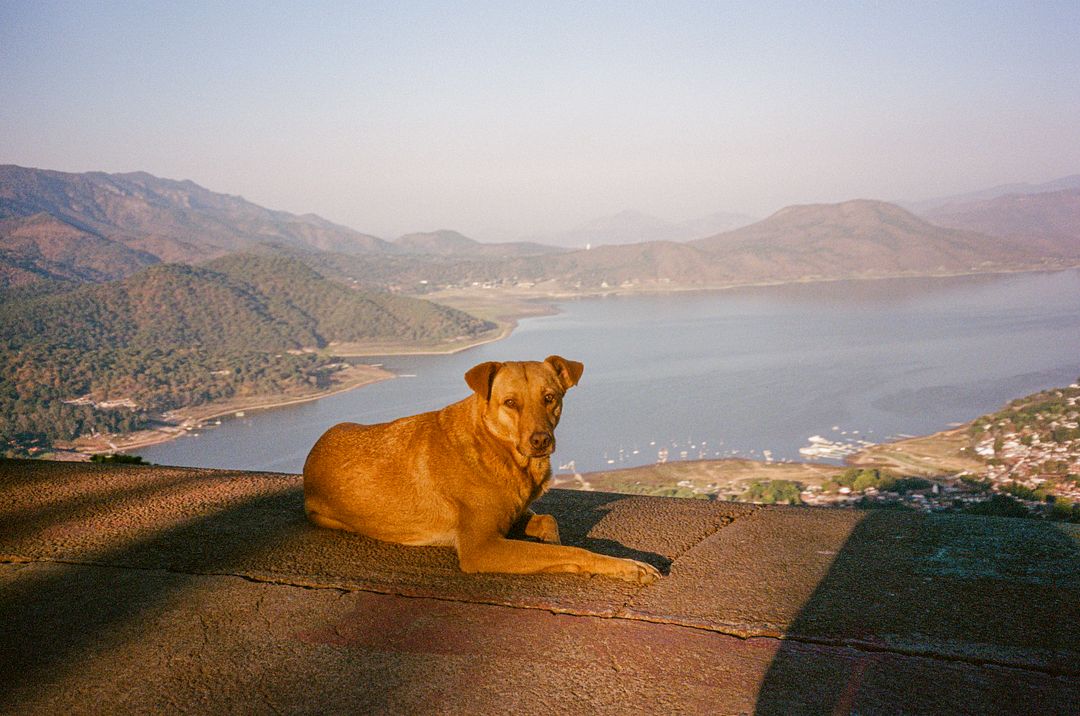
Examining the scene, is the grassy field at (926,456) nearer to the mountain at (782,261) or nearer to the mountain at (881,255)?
the mountain at (782,261)

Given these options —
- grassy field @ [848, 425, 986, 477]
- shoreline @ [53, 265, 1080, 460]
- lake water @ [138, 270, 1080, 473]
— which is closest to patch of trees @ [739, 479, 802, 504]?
grassy field @ [848, 425, 986, 477]

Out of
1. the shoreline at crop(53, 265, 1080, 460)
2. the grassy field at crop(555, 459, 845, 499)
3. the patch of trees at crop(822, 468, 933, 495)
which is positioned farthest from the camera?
the shoreline at crop(53, 265, 1080, 460)

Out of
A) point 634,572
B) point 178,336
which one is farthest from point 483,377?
point 178,336

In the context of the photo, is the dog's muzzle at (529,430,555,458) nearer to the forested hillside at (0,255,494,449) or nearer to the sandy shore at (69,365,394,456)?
the sandy shore at (69,365,394,456)

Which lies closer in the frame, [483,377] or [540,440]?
[540,440]

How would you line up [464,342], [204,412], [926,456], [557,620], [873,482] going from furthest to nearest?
[464,342] < [204,412] < [926,456] < [873,482] < [557,620]

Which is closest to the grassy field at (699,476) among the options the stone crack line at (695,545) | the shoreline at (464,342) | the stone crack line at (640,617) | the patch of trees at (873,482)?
the patch of trees at (873,482)

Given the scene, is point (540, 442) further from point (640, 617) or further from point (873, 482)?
point (873, 482)
